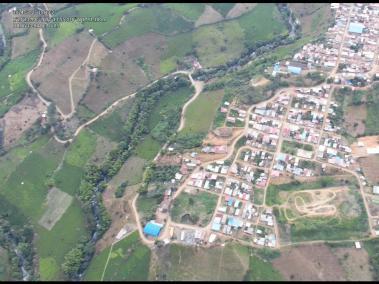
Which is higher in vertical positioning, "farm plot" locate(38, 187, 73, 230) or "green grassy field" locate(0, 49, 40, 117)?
"green grassy field" locate(0, 49, 40, 117)

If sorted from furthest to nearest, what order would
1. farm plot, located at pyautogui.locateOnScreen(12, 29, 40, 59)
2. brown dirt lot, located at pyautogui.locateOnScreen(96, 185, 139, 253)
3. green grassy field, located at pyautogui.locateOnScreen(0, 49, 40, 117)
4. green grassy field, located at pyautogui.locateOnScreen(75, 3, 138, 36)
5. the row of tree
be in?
green grassy field, located at pyautogui.locateOnScreen(75, 3, 138, 36) < farm plot, located at pyautogui.locateOnScreen(12, 29, 40, 59) < green grassy field, located at pyautogui.locateOnScreen(0, 49, 40, 117) < brown dirt lot, located at pyautogui.locateOnScreen(96, 185, 139, 253) < the row of tree

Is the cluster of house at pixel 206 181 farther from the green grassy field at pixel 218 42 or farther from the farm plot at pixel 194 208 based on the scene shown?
the green grassy field at pixel 218 42

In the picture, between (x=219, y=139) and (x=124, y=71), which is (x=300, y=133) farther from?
(x=124, y=71)

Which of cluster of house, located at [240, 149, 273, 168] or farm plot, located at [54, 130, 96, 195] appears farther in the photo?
farm plot, located at [54, 130, 96, 195]

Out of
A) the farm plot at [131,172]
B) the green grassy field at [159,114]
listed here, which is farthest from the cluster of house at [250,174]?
the farm plot at [131,172]

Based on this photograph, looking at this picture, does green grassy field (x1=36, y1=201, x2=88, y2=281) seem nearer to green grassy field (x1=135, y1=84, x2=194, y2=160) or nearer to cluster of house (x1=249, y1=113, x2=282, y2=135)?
green grassy field (x1=135, y1=84, x2=194, y2=160)

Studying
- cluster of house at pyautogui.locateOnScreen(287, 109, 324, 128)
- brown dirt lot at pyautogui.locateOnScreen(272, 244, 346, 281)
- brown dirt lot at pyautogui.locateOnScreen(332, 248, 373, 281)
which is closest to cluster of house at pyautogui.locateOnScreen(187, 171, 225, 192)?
brown dirt lot at pyautogui.locateOnScreen(272, 244, 346, 281)
